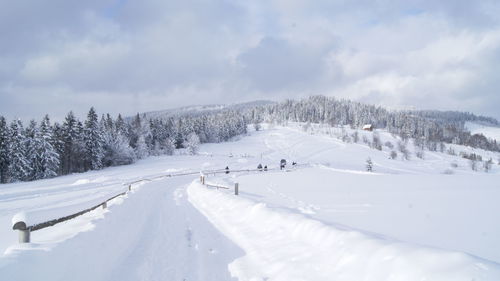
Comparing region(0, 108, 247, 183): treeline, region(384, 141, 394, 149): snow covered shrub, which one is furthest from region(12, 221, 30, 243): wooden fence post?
region(384, 141, 394, 149): snow covered shrub

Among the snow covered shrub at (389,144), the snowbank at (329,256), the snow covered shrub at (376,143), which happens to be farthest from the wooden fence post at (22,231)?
the snow covered shrub at (389,144)

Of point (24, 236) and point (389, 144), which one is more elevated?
point (24, 236)

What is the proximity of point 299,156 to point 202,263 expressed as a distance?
108 metres

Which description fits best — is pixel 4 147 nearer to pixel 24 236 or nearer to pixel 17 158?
pixel 17 158

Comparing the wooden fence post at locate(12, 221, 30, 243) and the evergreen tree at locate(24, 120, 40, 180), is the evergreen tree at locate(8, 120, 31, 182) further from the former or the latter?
the wooden fence post at locate(12, 221, 30, 243)

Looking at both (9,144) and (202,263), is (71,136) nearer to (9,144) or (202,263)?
(9,144)

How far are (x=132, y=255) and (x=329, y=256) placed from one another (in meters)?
4.66

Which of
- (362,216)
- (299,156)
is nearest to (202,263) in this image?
(362,216)

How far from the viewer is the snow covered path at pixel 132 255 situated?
5.50m

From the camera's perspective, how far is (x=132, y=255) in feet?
24.5

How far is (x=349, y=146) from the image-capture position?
140 meters

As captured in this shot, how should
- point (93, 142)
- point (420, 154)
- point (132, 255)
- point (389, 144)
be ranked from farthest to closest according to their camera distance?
point (389, 144), point (420, 154), point (93, 142), point (132, 255)

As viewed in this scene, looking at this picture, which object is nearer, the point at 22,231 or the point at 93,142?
the point at 22,231

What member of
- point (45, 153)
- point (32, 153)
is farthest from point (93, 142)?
point (32, 153)
